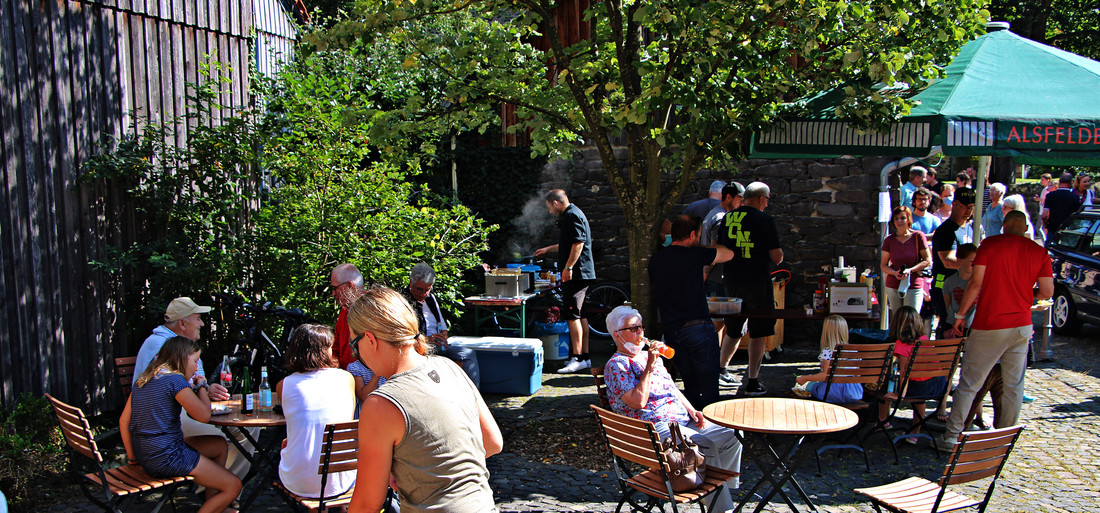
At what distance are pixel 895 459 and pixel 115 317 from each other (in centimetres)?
607

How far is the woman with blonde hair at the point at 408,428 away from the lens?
8.23ft

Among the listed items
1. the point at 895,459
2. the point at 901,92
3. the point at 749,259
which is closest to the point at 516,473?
the point at 895,459

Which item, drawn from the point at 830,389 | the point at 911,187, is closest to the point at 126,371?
the point at 830,389

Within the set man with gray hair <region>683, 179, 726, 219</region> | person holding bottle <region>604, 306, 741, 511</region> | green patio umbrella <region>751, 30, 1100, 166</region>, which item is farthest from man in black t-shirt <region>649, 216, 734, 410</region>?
man with gray hair <region>683, 179, 726, 219</region>

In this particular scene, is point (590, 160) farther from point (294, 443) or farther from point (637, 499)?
point (294, 443)

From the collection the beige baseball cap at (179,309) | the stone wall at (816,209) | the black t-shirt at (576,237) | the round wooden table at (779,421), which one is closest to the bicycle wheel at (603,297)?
the stone wall at (816,209)

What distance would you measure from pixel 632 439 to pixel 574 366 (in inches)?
181

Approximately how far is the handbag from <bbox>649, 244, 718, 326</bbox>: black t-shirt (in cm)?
159

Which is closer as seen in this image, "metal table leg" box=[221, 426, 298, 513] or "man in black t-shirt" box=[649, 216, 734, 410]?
"metal table leg" box=[221, 426, 298, 513]

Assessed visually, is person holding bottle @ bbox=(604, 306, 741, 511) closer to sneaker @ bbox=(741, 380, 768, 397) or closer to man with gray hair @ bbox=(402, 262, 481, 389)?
man with gray hair @ bbox=(402, 262, 481, 389)

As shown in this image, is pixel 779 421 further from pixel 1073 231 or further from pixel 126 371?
pixel 1073 231

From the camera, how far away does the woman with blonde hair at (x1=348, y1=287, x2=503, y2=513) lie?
251cm

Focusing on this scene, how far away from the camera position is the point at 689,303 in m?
5.97

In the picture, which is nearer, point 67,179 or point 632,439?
point 632,439
